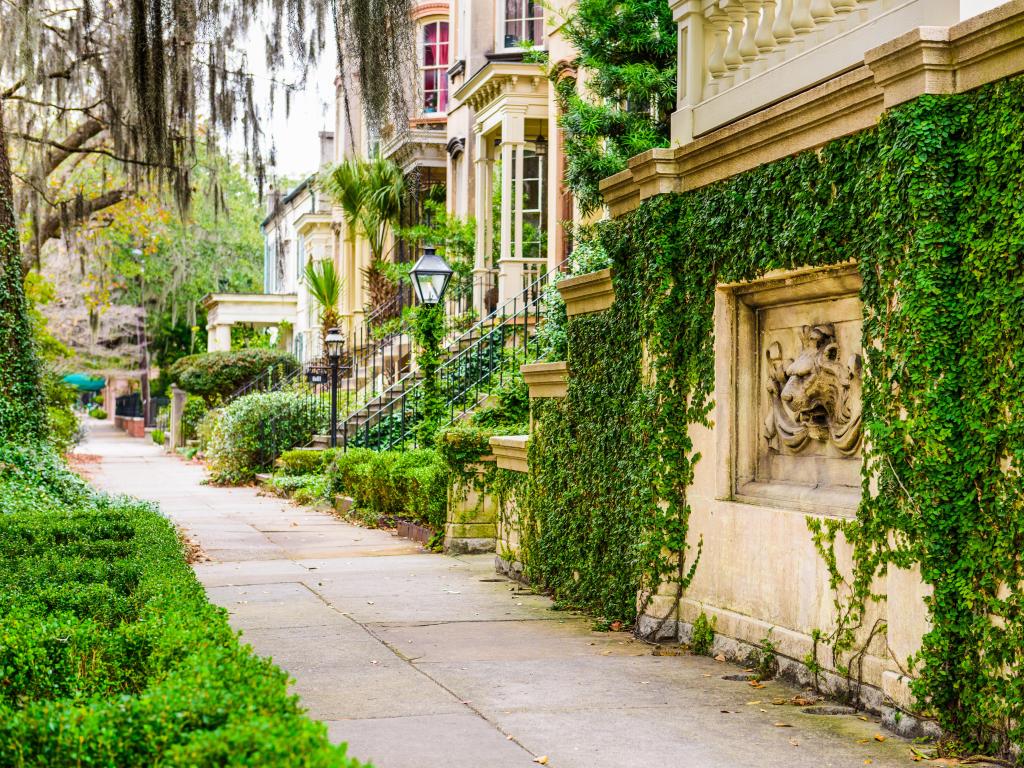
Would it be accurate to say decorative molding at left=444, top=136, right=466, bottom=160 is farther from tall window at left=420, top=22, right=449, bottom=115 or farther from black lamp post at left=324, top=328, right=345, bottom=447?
black lamp post at left=324, top=328, right=345, bottom=447

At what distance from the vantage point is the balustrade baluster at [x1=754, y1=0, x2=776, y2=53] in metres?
7.65

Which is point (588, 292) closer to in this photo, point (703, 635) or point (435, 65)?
point (703, 635)

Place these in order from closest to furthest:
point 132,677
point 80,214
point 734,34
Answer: point 132,677, point 734,34, point 80,214

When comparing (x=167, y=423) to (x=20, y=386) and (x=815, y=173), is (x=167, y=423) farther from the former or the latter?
(x=815, y=173)

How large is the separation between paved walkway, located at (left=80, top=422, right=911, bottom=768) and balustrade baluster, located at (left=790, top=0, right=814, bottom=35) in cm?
373

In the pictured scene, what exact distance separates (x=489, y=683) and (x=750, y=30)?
427 centimetres

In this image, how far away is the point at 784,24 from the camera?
744cm

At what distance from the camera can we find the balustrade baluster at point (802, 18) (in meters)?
7.24

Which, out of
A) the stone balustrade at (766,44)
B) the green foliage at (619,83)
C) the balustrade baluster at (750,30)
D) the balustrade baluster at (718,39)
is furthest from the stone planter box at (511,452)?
the green foliage at (619,83)

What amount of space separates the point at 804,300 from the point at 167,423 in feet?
137

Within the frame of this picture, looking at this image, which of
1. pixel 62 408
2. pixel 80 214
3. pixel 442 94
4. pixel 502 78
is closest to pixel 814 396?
pixel 502 78

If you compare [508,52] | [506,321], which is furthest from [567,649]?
[508,52]

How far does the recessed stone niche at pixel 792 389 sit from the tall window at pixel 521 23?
16.6 meters

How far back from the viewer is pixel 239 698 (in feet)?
11.8
